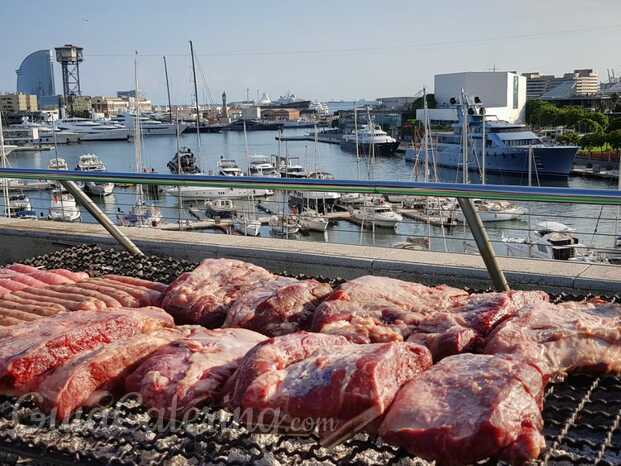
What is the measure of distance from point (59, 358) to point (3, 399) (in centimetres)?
32

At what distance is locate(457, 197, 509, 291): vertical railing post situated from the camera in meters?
4.33

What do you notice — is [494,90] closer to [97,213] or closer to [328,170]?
[328,170]

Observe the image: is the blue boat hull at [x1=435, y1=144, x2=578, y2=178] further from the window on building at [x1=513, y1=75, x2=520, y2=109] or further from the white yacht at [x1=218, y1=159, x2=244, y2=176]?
the window on building at [x1=513, y1=75, x2=520, y2=109]

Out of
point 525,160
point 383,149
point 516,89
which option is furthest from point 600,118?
point 383,149

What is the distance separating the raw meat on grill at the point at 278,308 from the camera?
13.0 ft

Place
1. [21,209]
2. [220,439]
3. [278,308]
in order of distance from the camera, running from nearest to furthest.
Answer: [220,439], [278,308], [21,209]

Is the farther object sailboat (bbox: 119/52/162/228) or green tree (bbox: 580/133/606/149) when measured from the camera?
green tree (bbox: 580/133/606/149)

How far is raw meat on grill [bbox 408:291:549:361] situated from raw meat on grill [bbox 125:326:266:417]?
89 centimetres

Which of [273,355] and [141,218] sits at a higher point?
[273,355]

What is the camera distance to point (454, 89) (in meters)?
116

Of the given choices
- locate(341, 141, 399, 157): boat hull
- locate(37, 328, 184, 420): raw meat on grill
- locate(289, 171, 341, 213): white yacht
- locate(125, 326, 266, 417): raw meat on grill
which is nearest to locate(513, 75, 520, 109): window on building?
locate(341, 141, 399, 157): boat hull

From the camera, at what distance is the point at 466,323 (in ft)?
11.7

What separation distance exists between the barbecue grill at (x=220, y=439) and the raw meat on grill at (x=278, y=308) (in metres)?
0.88

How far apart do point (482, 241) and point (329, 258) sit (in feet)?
5.13
